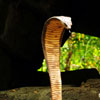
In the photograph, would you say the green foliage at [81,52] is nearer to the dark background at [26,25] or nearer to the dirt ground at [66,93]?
the dark background at [26,25]

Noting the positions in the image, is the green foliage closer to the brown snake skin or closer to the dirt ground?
the dirt ground

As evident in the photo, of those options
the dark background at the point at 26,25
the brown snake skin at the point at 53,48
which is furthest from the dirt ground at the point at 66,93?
the brown snake skin at the point at 53,48

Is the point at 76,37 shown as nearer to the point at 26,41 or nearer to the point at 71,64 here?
the point at 71,64

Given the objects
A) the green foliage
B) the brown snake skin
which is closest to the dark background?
the brown snake skin

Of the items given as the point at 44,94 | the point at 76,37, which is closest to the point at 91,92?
the point at 44,94

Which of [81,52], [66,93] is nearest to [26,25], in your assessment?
[66,93]

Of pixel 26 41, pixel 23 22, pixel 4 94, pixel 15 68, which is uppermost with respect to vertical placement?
pixel 23 22
